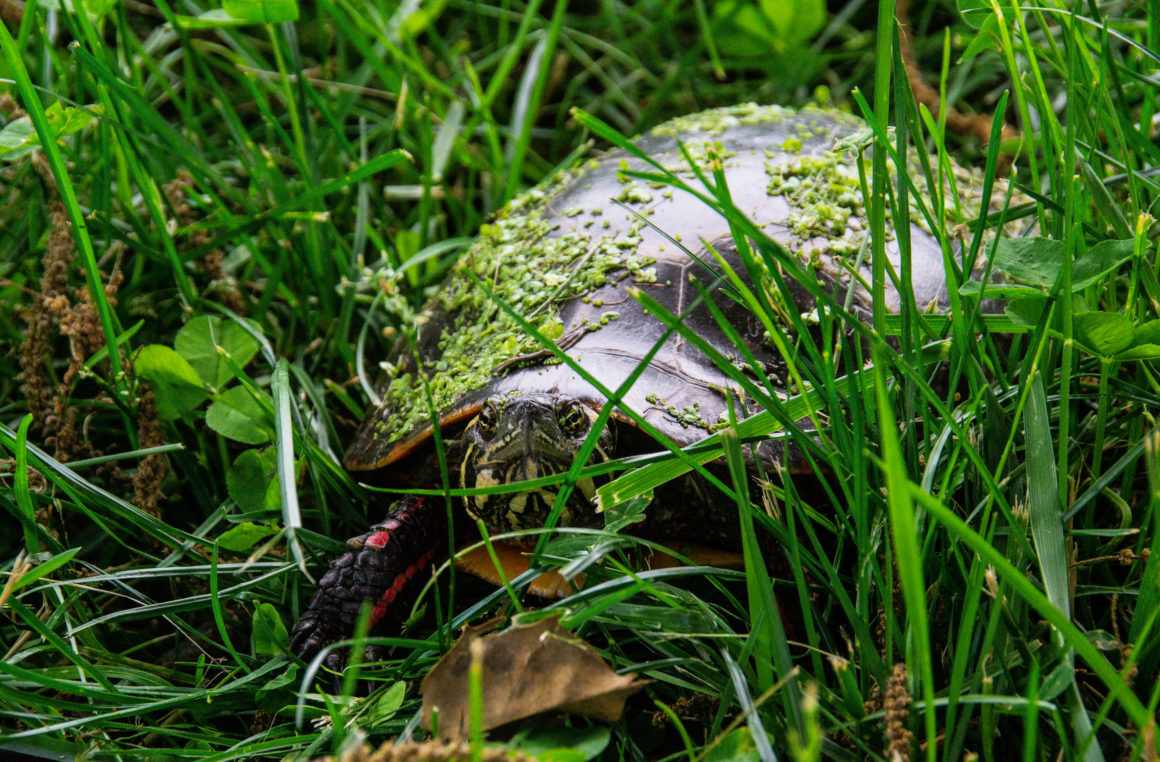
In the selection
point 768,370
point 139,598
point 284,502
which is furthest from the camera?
point 768,370

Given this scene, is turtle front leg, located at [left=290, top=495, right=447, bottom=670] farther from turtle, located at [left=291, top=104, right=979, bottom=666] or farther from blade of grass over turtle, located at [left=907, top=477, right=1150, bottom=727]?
blade of grass over turtle, located at [left=907, top=477, right=1150, bottom=727]

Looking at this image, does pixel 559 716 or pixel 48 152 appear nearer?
pixel 559 716

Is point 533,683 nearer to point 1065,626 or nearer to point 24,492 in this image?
point 1065,626

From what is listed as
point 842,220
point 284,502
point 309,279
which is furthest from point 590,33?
point 284,502

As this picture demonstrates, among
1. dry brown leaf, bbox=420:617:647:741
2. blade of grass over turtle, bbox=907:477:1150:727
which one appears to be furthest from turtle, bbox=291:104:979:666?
blade of grass over turtle, bbox=907:477:1150:727

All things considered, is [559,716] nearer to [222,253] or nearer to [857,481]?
[857,481]
